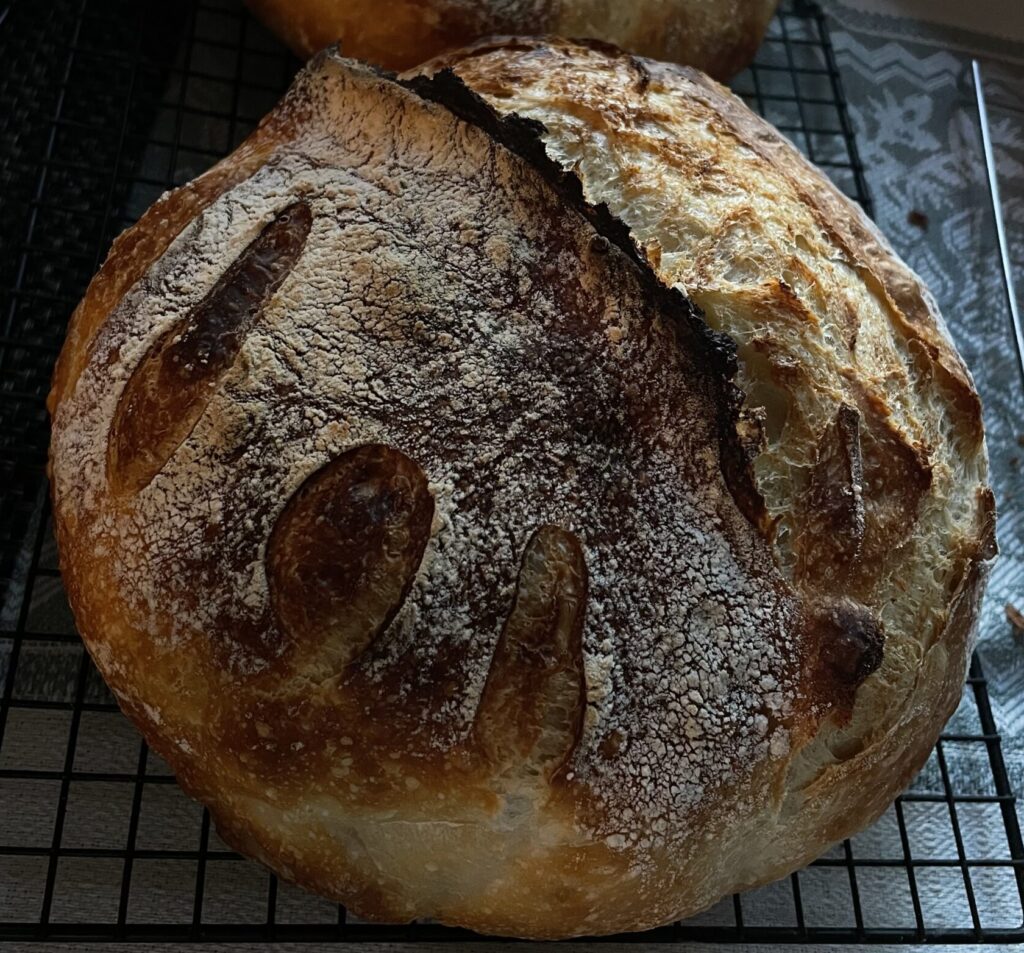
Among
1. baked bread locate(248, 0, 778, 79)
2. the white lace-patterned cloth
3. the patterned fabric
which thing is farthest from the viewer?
the patterned fabric

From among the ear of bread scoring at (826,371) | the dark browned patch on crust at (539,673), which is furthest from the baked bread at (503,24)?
the dark browned patch on crust at (539,673)

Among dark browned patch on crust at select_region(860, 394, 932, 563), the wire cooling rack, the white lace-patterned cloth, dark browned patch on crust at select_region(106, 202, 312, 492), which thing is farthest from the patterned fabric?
dark browned patch on crust at select_region(106, 202, 312, 492)

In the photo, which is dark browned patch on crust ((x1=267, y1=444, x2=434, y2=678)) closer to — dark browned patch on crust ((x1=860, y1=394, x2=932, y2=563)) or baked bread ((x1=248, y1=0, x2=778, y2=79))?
dark browned patch on crust ((x1=860, y1=394, x2=932, y2=563))

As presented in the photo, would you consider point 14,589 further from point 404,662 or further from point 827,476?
point 827,476

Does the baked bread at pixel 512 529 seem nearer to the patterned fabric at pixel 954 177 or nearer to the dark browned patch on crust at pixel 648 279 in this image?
the dark browned patch on crust at pixel 648 279

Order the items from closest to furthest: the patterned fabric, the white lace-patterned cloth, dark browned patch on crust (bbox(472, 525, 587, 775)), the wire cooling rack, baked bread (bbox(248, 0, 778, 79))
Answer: dark browned patch on crust (bbox(472, 525, 587, 775))
the wire cooling rack
baked bread (bbox(248, 0, 778, 79))
the white lace-patterned cloth
the patterned fabric

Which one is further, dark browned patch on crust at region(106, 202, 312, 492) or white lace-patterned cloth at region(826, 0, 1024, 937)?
white lace-patterned cloth at region(826, 0, 1024, 937)
